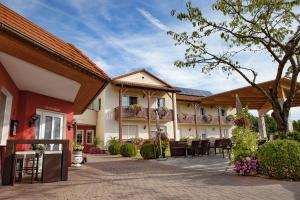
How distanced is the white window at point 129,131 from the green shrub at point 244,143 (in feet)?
51.4

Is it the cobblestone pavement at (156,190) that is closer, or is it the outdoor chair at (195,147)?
the cobblestone pavement at (156,190)

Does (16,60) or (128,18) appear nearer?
(16,60)

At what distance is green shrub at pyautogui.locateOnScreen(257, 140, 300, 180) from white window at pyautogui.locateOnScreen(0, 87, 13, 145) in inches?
274

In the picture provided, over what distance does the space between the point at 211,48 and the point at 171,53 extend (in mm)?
1742

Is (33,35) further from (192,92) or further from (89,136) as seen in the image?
(192,92)

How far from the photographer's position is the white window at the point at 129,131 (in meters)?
22.2

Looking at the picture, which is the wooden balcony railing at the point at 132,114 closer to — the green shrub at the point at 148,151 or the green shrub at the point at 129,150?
the green shrub at the point at 129,150

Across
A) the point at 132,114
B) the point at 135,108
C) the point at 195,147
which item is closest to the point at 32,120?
the point at 195,147

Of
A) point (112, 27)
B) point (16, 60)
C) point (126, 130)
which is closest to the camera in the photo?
point (16, 60)

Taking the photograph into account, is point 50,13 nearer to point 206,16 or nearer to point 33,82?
point 33,82

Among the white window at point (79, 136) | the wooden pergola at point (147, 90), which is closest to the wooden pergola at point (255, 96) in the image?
the wooden pergola at point (147, 90)

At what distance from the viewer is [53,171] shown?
6.09 meters

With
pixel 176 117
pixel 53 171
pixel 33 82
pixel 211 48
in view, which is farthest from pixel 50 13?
pixel 176 117

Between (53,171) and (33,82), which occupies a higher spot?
(33,82)
